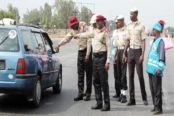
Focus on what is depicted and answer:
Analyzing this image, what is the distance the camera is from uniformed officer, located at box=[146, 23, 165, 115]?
10.1m

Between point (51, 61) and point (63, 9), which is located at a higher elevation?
point (63, 9)

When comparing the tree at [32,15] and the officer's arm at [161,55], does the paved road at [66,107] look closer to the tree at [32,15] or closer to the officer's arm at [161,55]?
the officer's arm at [161,55]

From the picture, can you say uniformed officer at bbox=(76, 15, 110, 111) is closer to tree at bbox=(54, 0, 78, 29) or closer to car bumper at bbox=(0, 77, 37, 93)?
car bumper at bbox=(0, 77, 37, 93)

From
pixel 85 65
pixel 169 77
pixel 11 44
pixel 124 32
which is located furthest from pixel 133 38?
pixel 169 77

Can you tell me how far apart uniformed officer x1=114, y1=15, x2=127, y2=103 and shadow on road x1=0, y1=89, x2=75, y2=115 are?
3.96ft

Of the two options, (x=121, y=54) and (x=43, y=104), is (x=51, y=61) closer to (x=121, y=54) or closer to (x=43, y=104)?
(x=43, y=104)

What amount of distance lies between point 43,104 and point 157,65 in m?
2.77

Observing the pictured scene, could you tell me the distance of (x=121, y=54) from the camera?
11617 millimetres

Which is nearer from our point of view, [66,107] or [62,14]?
[66,107]

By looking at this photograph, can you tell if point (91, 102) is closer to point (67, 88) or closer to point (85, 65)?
point (85, 65)

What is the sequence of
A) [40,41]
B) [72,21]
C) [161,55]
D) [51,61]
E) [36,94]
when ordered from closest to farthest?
[161,55] → [36,94] → [72,21] → [40,41] → [51,61]

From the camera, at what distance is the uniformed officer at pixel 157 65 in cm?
1008

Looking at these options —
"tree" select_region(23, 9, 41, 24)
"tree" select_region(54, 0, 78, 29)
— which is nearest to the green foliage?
"tree" select_region(54, 0, 78, 29)

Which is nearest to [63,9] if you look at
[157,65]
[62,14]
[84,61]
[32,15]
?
[62,14]
